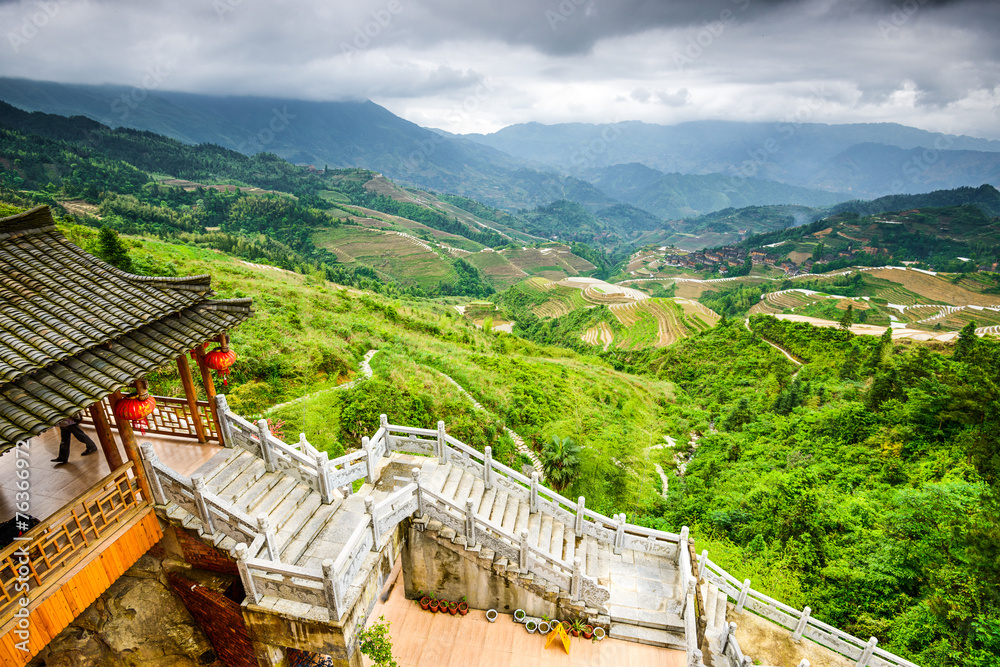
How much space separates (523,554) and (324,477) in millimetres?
5285

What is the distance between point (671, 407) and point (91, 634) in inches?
1457

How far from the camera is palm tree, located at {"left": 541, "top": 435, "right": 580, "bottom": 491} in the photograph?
17344mm

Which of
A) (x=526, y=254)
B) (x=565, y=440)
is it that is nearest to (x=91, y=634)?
(x=565, y=440)

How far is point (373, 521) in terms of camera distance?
9.65m

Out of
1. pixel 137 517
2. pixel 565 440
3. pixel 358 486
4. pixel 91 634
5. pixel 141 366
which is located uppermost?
pixel 141 366

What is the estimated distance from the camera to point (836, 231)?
478 feet

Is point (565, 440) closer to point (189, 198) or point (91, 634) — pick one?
point (91, 634)

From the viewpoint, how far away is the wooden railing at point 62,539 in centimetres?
654

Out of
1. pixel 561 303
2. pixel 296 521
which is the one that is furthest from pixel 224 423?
pixel 561 303

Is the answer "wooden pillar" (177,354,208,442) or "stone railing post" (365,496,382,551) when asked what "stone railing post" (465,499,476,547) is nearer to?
"stone railing post" (365,496,382,551)

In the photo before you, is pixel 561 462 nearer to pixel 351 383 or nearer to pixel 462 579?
pixel 462 579

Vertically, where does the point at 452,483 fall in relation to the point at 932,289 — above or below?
above

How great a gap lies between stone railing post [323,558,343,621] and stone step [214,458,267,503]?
3044mm

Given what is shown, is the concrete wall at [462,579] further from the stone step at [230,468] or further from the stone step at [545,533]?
the stone step at [230,468]
